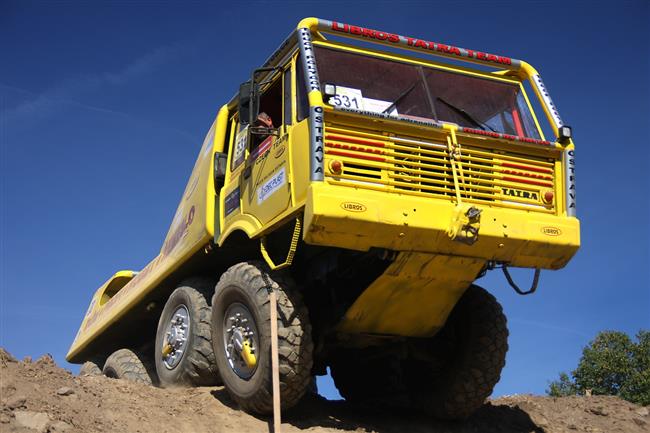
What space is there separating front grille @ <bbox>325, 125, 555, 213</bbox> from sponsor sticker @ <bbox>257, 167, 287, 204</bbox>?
0.64 metres

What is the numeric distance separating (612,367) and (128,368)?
39.6 feet

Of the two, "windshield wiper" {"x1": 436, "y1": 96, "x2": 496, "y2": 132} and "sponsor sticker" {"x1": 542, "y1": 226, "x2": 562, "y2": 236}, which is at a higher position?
"windshield wiper" {"x1": 436, "y1": 96, "x2": 496, "y2": 132}

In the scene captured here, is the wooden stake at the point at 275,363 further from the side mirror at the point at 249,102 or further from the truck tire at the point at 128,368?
the truck tire at the point at 128,368

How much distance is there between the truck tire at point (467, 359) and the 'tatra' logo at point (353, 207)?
2.39m

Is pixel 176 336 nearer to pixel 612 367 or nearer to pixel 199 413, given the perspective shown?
pixel 199 413

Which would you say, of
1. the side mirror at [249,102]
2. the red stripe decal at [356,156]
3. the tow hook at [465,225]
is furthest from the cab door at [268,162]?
the tow hook at [465,225]

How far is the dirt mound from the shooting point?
679 cm

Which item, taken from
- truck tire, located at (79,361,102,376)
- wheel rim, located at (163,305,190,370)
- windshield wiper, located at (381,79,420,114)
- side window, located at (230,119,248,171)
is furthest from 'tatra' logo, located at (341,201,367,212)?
truck tire, located at (79,361,102,376)

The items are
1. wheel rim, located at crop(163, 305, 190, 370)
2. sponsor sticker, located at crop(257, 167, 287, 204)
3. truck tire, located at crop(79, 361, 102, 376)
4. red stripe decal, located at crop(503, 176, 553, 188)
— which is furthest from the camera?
truck tire, located at crop(79, 361, 102, 376)

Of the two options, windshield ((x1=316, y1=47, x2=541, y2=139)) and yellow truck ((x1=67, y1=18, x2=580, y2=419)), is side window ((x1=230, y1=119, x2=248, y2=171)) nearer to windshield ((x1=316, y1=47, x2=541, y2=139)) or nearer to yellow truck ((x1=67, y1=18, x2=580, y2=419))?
yellow truck ((x1=67, y1=18, x2=580, y2=419))

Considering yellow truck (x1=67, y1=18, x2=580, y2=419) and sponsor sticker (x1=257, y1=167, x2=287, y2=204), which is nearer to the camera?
yellow truck (x1=67, y1=18, x2=580, y2=419)

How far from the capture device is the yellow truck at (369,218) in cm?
707

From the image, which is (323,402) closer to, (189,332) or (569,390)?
(189,332)

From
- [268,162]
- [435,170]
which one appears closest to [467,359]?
[435,170]
